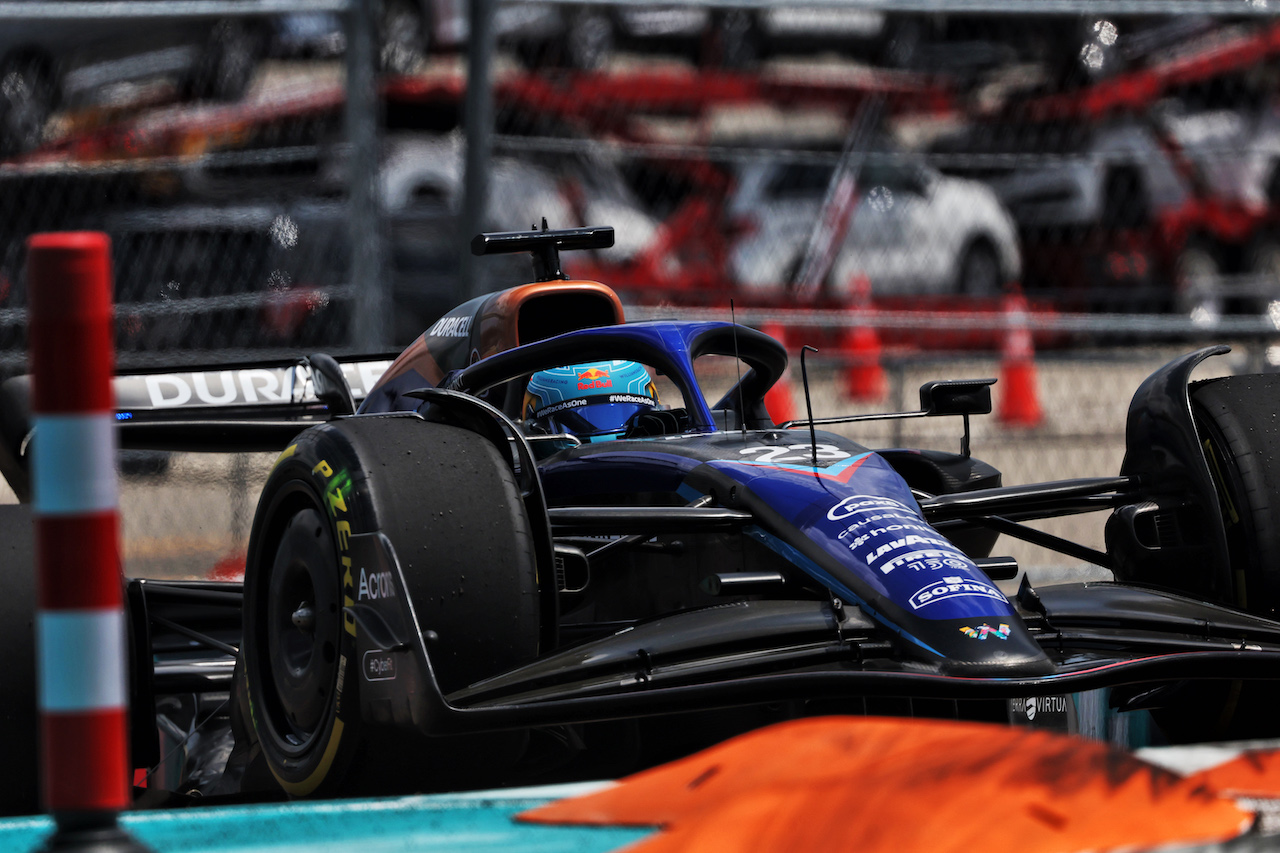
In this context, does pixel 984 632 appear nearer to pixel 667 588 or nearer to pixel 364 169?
pixel 667 588

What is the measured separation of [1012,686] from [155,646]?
2936mm

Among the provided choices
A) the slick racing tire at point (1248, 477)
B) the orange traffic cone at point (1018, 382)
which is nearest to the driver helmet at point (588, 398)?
the slick racing tire at point (1248, 477)

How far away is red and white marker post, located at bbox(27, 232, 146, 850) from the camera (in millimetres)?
1877

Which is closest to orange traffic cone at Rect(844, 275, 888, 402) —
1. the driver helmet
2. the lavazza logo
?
the driver helmet

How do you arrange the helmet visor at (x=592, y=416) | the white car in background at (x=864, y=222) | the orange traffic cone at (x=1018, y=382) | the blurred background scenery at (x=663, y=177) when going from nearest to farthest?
the helmet visor at (x=592, y=416)
the blurred background scenery at (x=663, y=177)
the white car in background at (x=864, y=222)
the orange traffic cone at (x=1018, y=382)

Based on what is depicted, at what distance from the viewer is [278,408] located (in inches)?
213

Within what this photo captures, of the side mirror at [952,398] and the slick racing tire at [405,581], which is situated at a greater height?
the side mirror at [952,398]

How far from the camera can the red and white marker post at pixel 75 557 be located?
1877 millimetres

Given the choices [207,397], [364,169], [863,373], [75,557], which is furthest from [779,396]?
[75,557]

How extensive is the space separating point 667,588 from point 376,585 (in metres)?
0.88

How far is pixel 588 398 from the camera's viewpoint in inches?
166

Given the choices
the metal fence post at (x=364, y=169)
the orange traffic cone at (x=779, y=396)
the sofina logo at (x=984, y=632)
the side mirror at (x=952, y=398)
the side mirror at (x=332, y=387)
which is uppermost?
the metal fence post at (x=364, y=169)

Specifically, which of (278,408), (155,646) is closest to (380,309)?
(278,408)

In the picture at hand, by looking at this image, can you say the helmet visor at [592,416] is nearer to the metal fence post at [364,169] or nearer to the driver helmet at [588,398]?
the driver helmet at [588,398]
